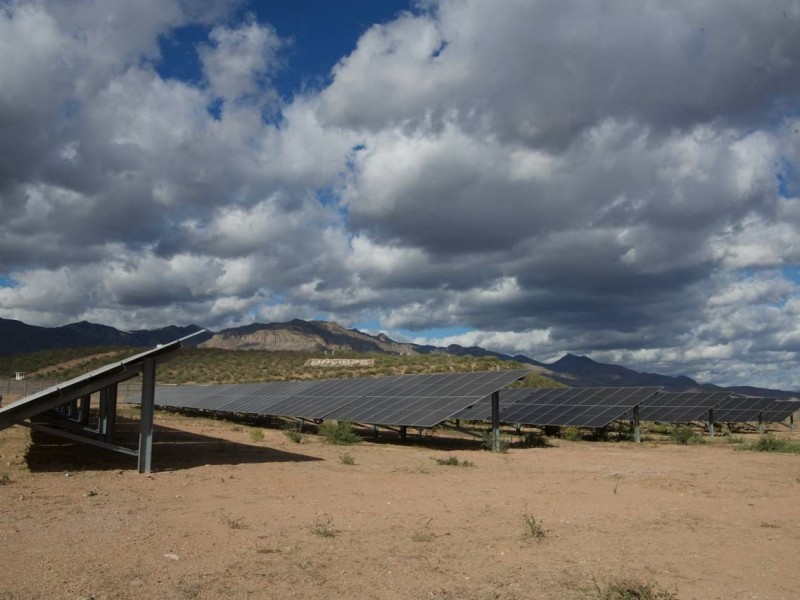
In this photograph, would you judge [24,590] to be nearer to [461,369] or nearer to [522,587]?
[522,587]

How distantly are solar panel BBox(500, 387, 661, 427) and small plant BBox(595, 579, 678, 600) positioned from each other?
20660mm

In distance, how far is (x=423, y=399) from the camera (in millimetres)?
24234

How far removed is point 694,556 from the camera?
7.73 meters

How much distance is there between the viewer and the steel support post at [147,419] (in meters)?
14.0

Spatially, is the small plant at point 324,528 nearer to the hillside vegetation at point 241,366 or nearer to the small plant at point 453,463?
the small plant at point 453,463

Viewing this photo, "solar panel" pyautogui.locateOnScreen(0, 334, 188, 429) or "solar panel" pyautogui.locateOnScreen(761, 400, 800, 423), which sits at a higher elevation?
"solar panel" pyautogui.locateOnScreen(0, 334, 188, 429)

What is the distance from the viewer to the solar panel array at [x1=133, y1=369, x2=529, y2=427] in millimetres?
22062

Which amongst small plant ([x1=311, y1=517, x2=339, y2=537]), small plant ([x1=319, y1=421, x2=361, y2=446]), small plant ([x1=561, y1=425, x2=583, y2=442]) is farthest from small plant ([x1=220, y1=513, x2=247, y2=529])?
small plant ([x1=561, y1=425, x2=583, y2=442])

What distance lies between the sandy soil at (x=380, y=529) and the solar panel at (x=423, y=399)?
15.0ft

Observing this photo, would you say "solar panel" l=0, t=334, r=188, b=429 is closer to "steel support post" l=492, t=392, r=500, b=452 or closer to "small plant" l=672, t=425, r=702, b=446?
"steel support post" l=492, t=392, r=500, b=452

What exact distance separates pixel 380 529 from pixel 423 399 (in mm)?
15078

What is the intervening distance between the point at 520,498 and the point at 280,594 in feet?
22.2

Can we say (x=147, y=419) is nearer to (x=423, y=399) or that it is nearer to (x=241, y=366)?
(x=423, y=399)

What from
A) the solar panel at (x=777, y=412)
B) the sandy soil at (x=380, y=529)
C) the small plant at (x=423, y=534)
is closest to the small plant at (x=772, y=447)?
the sandy soil at (x=380, y=529)
